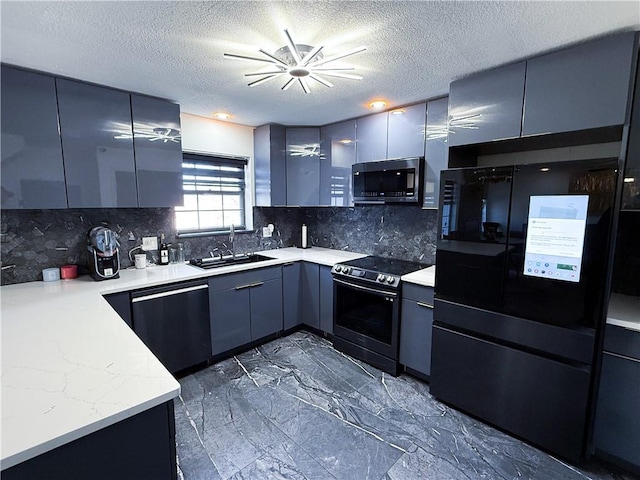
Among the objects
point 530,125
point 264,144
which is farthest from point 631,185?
point 264,144

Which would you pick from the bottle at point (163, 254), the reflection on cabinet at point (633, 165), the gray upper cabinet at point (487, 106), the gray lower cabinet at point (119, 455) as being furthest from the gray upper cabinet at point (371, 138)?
the gray lower cabinet at point (119, 455)

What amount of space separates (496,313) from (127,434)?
196cm

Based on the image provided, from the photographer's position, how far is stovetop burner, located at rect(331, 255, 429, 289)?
99.3 inches

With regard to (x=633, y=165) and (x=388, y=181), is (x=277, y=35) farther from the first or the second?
(x=633, y=165)

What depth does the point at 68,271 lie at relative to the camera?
233cm

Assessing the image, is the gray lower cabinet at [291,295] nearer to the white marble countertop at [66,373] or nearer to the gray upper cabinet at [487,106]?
the white marble countertop at [66,373]

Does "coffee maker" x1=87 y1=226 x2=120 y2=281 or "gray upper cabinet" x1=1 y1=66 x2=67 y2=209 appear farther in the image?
"coffee maker" x1=87 y1=226 x2=120 y2=281

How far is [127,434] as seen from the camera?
0.93m

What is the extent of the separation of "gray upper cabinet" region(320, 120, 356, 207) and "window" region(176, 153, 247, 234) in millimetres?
946

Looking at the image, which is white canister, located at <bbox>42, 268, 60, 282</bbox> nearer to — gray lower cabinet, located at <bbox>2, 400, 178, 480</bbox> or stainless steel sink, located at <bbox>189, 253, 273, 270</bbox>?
stainless steel sink, located at <bbox>189, 253, 273, 270</bbox>

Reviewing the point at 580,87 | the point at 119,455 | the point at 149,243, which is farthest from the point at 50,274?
the point at 580,87

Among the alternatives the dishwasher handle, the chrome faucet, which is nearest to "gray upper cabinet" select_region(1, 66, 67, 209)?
the dishwasher handle

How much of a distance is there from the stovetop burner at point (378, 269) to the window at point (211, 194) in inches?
55.6

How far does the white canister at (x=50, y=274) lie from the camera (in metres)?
2.24
